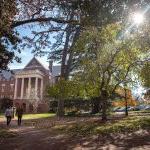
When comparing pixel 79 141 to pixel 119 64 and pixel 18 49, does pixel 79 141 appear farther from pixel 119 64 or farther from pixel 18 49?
pixel 119 64

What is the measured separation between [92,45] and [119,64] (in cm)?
293

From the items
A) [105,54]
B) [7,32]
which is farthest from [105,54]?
[7,32]

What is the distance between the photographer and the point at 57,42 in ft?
99.7

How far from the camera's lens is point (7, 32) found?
1841cm

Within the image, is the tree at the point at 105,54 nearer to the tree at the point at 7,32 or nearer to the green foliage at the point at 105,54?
the green foliage at the point at 105,54

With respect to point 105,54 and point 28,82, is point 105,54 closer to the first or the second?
point 105,54

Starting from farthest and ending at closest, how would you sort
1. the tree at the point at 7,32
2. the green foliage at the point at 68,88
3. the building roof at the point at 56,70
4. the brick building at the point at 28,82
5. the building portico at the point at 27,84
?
1. the building roof at the point at 56,70
2. the brick building at the point at 28,82
3. the building portico at the point at 27,84
4. the green foliage at the point at 68,88
5. the tree at the point at 7,32

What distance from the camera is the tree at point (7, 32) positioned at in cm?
1489

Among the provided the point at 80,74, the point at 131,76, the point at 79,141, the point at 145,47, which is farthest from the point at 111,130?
the point at 131,76

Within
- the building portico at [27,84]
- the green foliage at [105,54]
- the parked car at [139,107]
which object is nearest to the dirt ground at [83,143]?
the green foliage at [105,54]

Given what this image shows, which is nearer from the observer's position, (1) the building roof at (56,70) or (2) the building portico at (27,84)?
(2) the building portico at (27,84)

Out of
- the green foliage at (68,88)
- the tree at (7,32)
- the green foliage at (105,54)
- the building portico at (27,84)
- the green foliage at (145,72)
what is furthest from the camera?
the building portico at (27,84)

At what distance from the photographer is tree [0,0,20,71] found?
14890mm

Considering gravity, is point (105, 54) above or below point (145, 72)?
above
